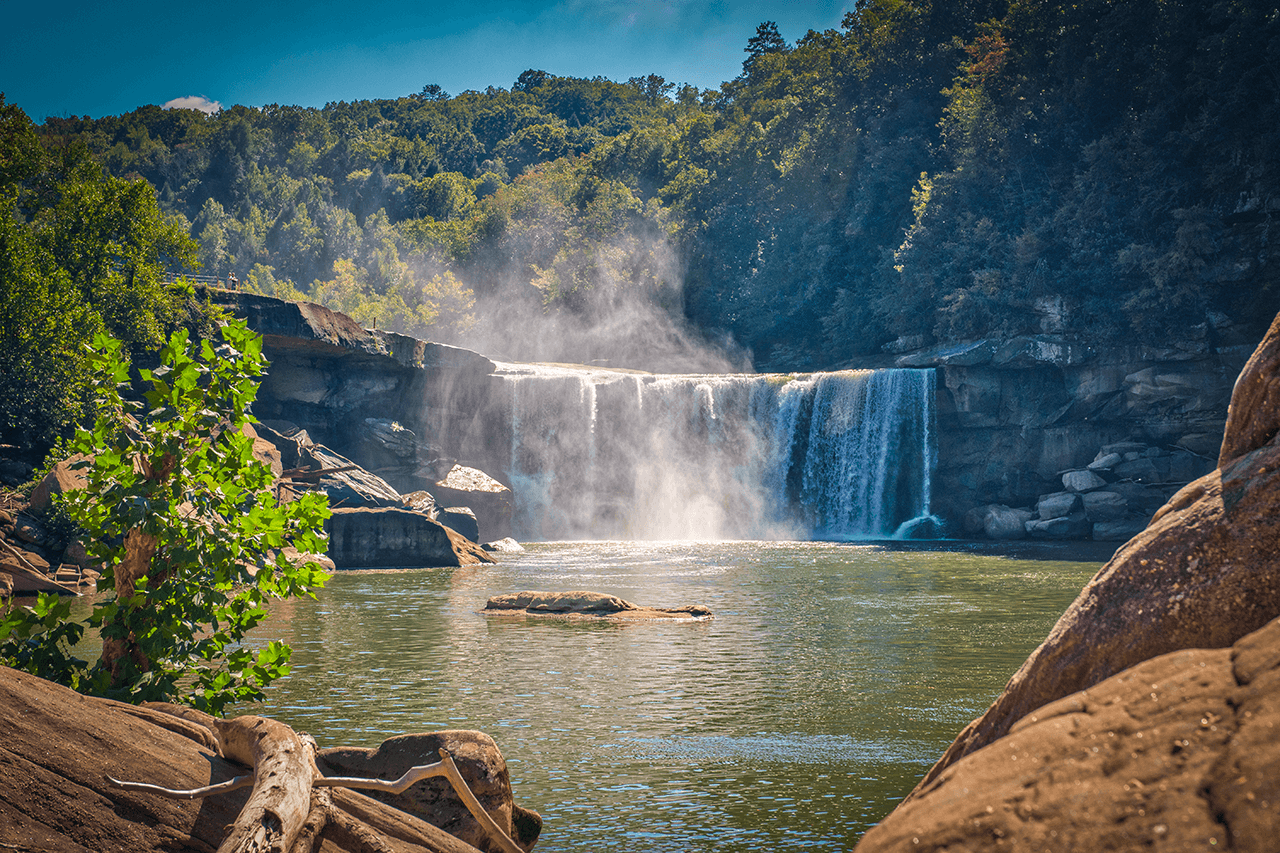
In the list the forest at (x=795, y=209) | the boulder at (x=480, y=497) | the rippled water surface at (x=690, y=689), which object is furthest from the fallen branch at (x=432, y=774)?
the boulder at (x=480, y=497)

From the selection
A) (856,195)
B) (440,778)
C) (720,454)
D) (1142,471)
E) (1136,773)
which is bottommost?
(440,778)

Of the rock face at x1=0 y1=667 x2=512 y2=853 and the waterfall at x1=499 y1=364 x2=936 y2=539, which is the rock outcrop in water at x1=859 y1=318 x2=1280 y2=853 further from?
the waterfall at x1=499 y1=364 x2=936 y2=539

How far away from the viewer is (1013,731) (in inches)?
136

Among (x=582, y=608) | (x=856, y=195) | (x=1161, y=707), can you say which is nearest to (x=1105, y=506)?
(x=582, y=608)

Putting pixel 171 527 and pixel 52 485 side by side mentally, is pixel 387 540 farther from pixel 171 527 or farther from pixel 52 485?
pixel 171 527

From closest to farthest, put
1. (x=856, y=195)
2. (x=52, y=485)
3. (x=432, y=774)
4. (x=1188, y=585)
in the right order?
(x=1188, y=585) → (x=432, y=774) → (x=52, y=485) → (x=856, y=195)

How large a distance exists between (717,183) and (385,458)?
37976 mm

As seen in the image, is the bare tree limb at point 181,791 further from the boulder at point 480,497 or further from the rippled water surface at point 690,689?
the boulder at point 480,497

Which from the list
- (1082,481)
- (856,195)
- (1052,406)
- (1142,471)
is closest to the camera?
(1142,471)

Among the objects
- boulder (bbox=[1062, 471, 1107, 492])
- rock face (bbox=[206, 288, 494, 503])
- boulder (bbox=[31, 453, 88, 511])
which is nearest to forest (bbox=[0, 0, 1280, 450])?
rock face (bbox=[206, 288, 494, 503])

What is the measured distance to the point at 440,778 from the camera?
669 centimetres

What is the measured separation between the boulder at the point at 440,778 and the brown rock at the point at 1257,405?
4.70 m

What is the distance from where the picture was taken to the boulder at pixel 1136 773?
265 cm

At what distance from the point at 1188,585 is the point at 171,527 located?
5.97 metres
